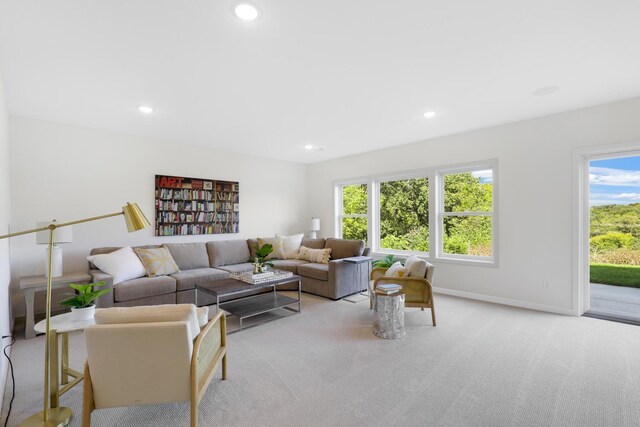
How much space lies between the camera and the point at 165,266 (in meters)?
4.03

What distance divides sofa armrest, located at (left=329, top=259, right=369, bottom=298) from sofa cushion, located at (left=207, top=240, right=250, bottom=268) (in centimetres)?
168

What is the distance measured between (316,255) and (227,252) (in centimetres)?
149

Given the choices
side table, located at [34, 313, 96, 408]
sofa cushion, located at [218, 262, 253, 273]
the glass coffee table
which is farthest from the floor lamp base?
sofa cushion, located at [218, 262, 253, 273]

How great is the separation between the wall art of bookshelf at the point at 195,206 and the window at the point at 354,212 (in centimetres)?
217

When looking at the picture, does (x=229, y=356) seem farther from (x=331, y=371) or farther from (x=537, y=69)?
(x=537, y=69)

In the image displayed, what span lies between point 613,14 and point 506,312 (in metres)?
3.15

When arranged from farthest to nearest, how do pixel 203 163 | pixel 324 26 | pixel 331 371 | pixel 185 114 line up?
pixel 203 163, pixel 185 114, pixel 331 371, pixel 324 26

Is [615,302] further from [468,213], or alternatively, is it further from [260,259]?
[260,259]

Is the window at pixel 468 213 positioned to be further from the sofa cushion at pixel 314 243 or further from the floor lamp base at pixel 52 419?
the floor lamp base at pixel 52 419

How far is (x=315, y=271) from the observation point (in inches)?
183

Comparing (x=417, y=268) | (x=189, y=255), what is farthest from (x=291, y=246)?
(x=417, y=268)

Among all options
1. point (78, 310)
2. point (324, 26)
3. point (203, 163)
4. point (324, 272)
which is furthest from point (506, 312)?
point (203, 163)

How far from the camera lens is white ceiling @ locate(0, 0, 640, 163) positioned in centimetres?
188

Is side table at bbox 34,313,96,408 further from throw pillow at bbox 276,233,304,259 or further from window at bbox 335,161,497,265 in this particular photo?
window at bbox 335,161,497,265
